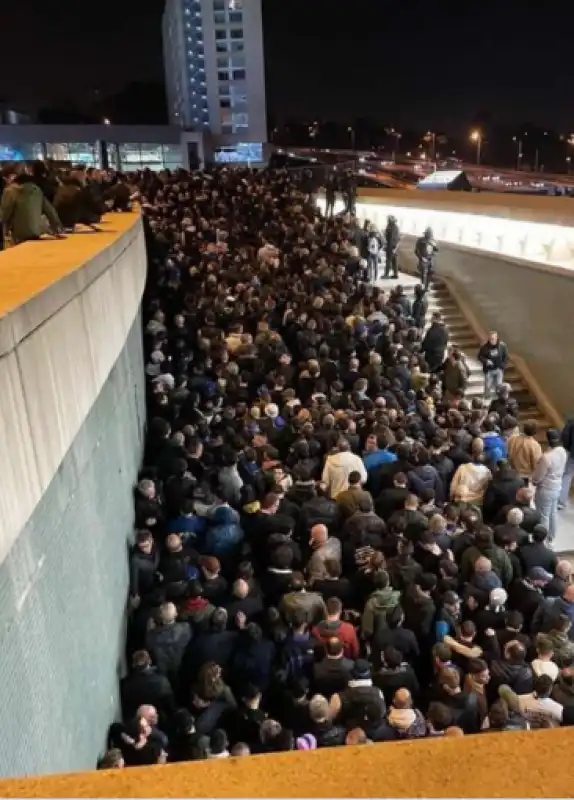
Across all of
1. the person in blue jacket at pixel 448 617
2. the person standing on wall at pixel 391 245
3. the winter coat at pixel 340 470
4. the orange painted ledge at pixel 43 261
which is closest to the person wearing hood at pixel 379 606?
the person in blue jacket at pixel 448 617

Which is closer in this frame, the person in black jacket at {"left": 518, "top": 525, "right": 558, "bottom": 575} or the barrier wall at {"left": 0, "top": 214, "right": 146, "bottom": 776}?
the barrier wall at {"left": 0, "top": 214, "right": 146, "bottom": 776}

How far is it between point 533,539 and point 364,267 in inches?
402

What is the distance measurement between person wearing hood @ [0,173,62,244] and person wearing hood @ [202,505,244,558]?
3.07 metres

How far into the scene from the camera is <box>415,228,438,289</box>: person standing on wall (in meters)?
15.4

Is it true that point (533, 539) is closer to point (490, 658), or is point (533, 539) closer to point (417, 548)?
point (417, 548)

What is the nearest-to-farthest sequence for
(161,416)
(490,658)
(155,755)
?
1. (155,755)
2. (490,658)
3. (161,416)

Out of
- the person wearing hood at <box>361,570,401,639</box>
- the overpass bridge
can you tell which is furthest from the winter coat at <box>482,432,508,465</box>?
the overpass bridge

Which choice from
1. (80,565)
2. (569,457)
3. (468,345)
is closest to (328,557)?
(80,565)

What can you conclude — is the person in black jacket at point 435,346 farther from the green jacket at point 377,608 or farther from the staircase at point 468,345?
the green jacket at point 377,608

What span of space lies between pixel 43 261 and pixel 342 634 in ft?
10.8

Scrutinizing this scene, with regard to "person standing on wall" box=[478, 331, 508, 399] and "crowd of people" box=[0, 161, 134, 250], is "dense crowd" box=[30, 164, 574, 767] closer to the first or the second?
"person standing on wall" box=[478, 331, 508, 399]

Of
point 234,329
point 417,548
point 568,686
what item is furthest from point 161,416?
point 568,686

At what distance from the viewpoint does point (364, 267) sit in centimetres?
1580

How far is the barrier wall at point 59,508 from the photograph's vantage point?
133 inches
